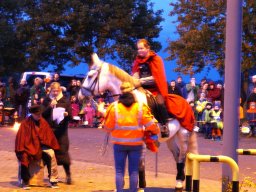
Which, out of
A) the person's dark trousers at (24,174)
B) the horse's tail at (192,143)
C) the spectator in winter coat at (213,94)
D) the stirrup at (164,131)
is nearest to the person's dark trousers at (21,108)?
the spectator in winter coat at (213,94)

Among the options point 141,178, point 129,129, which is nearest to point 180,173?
point 141,178

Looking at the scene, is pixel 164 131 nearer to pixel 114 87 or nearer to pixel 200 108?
pixel 114 87

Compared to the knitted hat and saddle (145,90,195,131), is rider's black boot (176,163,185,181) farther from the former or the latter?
the knitted hat

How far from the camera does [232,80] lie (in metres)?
10.6

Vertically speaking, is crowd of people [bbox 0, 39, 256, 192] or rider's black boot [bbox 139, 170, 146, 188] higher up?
crowd of people [bbox 0, 39, 256, 192]

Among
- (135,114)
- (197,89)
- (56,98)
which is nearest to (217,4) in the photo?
(197,89)

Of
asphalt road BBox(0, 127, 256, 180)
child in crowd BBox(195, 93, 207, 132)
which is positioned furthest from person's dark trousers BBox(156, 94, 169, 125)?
child in crowd BBox(195, 93, 207, 132)

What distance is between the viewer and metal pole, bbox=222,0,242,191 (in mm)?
10625

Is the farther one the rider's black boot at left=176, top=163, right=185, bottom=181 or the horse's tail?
the horse's tail

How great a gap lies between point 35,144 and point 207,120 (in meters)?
13.3

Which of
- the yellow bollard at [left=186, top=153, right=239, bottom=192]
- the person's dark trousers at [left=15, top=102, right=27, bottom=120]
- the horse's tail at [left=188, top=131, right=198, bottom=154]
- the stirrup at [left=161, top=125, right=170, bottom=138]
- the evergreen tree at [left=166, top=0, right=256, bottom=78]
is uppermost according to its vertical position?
the evergreen tree at [left=166, top=0, right=256, bottom=78]

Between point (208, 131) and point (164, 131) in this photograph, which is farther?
point (208, 131)

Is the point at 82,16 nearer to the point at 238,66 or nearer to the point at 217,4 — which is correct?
the point at 217,4

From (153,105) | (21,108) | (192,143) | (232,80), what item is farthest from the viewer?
(21,108)
